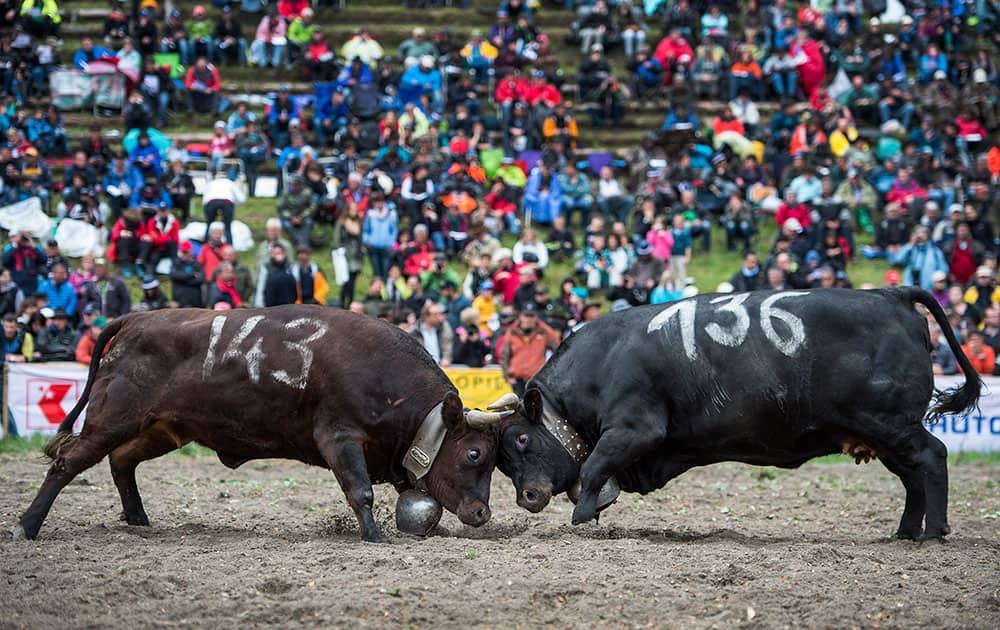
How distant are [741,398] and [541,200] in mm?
14874

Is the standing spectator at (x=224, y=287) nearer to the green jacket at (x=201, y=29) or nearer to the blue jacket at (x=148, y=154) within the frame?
the blue jacket at (x=148, y=154)

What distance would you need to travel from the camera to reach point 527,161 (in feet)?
87.8

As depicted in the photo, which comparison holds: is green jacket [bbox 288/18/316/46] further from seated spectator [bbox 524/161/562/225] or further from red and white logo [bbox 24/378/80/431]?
red and white logo [bbox 24/378/80/431]

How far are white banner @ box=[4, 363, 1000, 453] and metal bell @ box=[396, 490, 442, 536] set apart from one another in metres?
7.82

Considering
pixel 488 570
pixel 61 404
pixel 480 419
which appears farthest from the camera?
pixel 61 404

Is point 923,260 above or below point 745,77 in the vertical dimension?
below

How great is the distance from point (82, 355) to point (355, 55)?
12.8m

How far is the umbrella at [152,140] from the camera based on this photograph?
2525 centimetres

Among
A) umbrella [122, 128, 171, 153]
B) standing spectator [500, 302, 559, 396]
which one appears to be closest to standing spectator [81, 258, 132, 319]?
umbrella [122, 128, 171, 153]

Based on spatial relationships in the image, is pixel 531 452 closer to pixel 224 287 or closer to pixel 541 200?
pixel 224 287

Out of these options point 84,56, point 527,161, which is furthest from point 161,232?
point 527,161

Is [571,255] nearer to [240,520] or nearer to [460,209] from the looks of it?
[460,209]

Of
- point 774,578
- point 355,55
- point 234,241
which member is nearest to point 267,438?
point 774,578

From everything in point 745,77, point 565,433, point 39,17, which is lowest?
point 565,433
